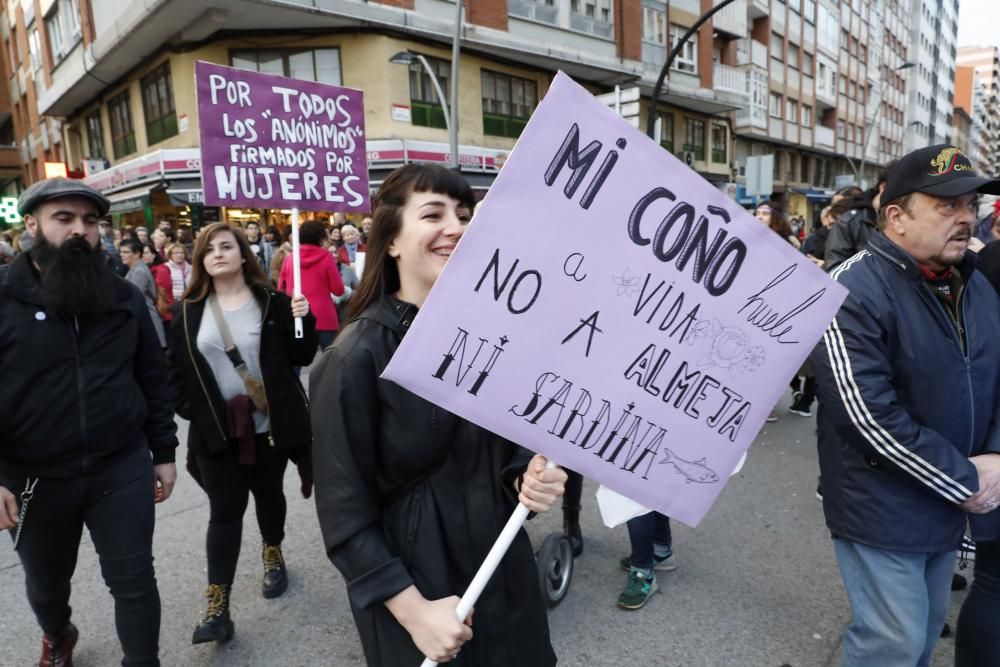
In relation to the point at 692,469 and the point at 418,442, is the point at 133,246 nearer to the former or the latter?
the point at 418,442

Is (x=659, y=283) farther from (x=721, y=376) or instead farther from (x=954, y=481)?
(x=954, y=481)

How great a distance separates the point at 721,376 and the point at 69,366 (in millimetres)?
2150

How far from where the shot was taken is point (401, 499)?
146cm

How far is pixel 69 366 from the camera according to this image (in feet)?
7.09

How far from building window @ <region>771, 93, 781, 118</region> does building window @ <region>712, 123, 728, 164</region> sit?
19.6 feet

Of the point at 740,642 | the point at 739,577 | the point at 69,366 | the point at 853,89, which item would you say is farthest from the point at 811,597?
the point at 853,89

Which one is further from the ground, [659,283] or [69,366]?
[659,283]

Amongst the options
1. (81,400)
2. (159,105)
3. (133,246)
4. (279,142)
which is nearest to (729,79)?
(159,105)

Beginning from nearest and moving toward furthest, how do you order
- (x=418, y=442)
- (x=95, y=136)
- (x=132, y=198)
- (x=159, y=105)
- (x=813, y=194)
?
(x=418, y=442) < (x=159, y=105) < (x=132, y=198) < (x=95, y=136) < (x=813, y=194)

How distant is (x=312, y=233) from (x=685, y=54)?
75.5 feet

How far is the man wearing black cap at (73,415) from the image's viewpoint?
212 cm

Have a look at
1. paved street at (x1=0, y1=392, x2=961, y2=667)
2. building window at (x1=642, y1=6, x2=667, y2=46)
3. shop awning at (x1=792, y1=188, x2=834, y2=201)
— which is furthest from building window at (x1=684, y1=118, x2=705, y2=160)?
paved street at (x1=0, y1=392, x2=961, y2=667)

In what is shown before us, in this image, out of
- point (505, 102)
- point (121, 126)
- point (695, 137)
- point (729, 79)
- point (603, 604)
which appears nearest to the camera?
point (603, 604)

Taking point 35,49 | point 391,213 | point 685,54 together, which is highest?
point 35,49
